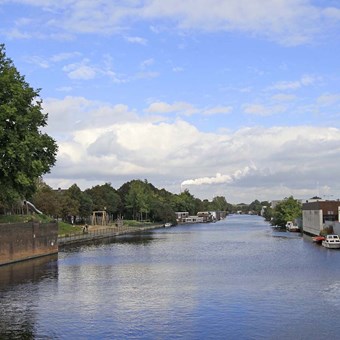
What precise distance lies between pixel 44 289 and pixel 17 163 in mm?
19927

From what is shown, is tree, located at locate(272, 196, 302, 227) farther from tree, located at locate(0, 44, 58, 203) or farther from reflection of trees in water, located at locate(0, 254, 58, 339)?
tree, located at locate(0, 44, 58, 203)

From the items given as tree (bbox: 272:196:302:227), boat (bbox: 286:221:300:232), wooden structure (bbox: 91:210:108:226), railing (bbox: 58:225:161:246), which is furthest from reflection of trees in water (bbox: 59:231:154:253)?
tree (bbox: 272:196:302:227)

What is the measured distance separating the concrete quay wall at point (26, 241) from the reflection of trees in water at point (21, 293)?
1.28m

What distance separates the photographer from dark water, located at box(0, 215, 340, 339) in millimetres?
30516

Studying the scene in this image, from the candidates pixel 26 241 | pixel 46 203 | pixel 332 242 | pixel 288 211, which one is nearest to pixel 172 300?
pixel 26 241

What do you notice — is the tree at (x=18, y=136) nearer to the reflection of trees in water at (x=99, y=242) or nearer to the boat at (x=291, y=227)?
the reflection of trees in water at (x=99, y=242)

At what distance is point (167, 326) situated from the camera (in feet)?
103

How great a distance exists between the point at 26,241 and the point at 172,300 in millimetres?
36725

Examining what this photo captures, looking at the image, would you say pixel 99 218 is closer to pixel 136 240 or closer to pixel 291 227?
pixel 136 240

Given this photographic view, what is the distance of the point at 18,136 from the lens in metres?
60.2

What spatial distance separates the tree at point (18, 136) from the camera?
58.7 metres

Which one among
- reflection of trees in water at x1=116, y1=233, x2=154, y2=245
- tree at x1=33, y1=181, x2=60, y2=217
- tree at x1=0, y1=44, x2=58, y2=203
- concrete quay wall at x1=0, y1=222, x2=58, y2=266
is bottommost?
reflection of trees in water at x1=116, y1=233, x2=154, y2=245

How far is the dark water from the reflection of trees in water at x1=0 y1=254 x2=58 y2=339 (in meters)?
0.06

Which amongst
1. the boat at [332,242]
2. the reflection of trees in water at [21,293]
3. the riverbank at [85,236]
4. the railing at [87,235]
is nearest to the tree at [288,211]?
the railing at [87,235]
